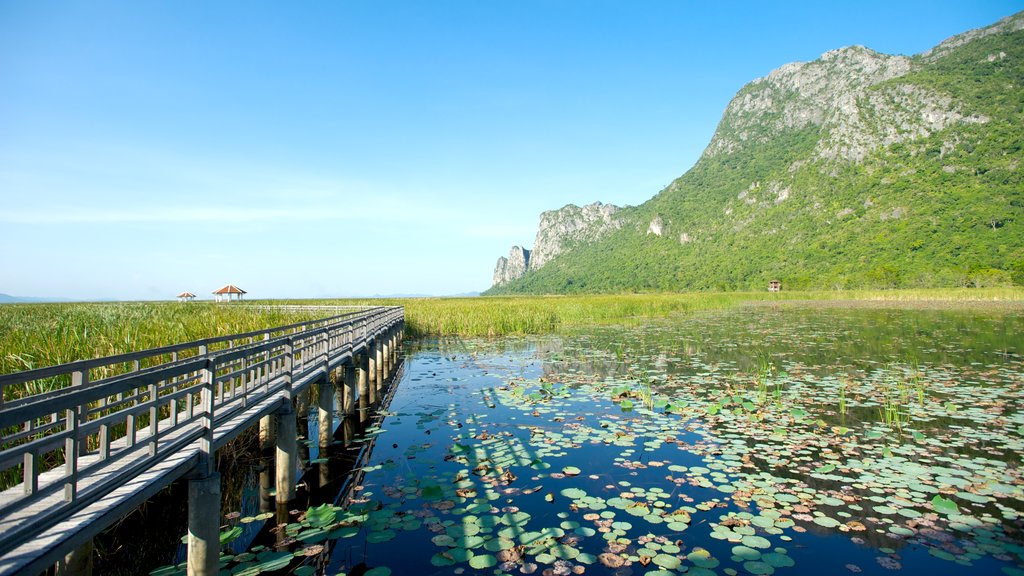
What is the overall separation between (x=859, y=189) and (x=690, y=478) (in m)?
121

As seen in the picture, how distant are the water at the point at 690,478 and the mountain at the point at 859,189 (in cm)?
7446

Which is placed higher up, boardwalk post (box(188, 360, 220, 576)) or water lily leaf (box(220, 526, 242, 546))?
boardwalk post (box(188, 360, 220, 576))

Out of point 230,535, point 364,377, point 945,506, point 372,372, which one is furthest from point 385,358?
point 945,506

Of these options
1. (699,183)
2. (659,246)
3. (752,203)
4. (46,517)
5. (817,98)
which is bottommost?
(46,517)

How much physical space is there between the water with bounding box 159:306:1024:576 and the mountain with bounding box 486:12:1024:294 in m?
74.5

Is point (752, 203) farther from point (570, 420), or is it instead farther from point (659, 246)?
point (570, 420)

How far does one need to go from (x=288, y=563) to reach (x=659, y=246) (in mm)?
151336

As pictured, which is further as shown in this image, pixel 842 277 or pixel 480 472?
pixel 842 277

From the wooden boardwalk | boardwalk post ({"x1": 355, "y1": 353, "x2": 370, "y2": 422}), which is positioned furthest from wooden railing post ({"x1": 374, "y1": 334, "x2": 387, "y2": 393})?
the wooden boardwalk

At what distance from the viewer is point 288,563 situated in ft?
17.8

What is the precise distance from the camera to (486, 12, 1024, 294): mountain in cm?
7806

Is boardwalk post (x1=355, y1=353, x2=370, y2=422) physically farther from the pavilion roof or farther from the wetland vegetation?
the pavilion roof

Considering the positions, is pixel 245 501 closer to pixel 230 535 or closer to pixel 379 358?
pixel 230 535

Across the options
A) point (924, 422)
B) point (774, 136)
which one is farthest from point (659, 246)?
point (924, 422)
